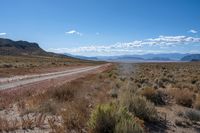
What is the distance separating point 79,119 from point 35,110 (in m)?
2.78

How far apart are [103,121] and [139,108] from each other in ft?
10.8

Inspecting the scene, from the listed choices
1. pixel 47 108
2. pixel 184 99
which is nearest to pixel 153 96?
pixel 184 99

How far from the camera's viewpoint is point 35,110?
36.9 feet

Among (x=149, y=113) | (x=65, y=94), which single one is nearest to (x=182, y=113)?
(x=149, y=113)

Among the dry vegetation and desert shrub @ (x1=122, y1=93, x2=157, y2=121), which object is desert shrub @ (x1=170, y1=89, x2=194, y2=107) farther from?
the dry vegetation

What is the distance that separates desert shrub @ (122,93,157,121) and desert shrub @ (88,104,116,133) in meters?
2.77

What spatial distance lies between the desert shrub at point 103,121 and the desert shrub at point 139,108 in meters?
2.77

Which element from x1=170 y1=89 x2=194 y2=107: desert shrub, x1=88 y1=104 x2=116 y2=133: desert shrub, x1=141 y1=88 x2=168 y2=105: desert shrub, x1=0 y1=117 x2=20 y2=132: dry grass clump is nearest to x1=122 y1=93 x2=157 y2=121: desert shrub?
x1=88 y1=104 x2=116 y2=133: desert shrub

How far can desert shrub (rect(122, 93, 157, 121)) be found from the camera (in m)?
11.2

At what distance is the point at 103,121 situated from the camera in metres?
8.27

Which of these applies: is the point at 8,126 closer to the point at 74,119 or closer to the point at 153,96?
the point at 74,119

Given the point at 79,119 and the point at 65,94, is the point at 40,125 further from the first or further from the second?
the point at 65,94

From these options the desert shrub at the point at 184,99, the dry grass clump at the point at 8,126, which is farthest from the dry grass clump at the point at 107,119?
the desert shrub at the point at 184,99

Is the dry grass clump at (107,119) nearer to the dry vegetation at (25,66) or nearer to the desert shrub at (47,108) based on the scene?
the desert shrub at (47,108)
